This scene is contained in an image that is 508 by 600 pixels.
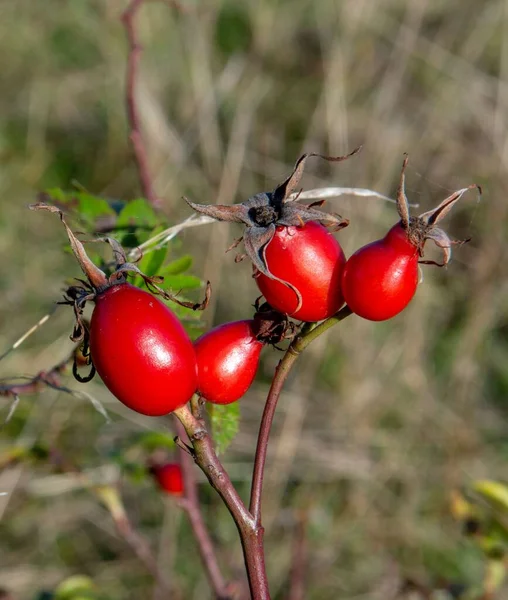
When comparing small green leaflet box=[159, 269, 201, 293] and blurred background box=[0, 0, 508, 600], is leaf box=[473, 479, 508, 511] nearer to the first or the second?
small green leaflet box=[159, 269, 201, 293]

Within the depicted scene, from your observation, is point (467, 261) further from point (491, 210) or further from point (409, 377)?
point (409, 377)

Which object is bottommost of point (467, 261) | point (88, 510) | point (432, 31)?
point (88, 510)

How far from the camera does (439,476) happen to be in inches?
155

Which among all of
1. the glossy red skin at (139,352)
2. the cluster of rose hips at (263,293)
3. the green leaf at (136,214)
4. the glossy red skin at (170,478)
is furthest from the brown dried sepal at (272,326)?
the glossy red skin at (170,478)

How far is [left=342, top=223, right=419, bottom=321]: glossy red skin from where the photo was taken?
960mm

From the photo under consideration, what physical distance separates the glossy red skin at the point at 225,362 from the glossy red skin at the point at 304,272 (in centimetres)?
8

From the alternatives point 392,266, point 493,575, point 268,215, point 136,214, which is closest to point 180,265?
point 136,214

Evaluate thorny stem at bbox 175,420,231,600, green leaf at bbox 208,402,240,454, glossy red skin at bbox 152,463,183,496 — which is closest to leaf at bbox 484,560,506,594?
thorny stem at bbox 175,420,231,600

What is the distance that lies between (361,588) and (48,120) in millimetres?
4321

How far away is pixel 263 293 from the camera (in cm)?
101

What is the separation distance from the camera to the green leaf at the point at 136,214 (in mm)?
1438

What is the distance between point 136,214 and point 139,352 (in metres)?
0.60

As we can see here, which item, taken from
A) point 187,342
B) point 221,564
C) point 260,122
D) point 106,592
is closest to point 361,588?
point 221,564

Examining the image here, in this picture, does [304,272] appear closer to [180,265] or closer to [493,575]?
[180,265]
